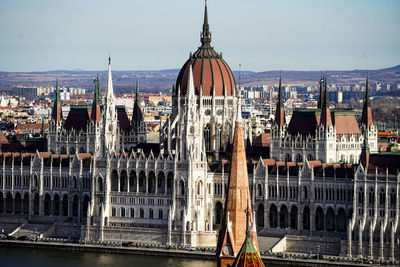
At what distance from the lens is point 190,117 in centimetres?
12744

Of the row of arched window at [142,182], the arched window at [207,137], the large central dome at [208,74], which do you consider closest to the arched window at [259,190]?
the row of arched window at [142,182]

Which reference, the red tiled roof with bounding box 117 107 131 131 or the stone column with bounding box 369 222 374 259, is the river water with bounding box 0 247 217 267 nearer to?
the stone column with bounding box 369 222 374 259

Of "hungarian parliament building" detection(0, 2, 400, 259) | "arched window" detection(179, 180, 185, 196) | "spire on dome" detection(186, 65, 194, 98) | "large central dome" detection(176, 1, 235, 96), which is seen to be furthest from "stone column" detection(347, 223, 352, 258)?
"large central dome" detection(176, 1, 235, 96)

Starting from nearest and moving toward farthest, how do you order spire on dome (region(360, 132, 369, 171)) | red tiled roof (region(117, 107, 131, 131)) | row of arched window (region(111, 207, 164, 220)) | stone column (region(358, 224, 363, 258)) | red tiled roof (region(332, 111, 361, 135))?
1. stone column (region(358, 224, 363, 258))
2. spire on dome (region(360, 132, 369, 171))
3. row of arched window (region(111, 207, 164, 220))
4. red tiled roof (region(332, 111, 361, 135))
5. red tiled roof (region(117, 107, 131, 131))

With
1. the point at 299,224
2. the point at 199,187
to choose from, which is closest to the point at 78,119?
the point at 199,187

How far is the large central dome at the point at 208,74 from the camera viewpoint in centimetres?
14162

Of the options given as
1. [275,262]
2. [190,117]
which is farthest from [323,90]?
[275,262]

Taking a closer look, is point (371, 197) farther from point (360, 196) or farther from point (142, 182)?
point (142, 182)

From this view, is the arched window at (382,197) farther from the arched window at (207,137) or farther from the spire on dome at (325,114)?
the arched window at (207,137)

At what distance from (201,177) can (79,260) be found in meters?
15.9

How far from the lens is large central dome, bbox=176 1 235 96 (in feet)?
465

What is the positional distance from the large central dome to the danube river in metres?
27.1

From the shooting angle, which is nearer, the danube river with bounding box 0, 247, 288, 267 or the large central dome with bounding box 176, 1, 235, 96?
the danube river with bounding box 0, 247, 288, 267

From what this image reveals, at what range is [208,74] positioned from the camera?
142m
